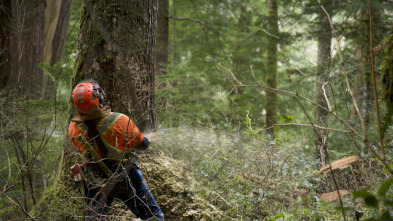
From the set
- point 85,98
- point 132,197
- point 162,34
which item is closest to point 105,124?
point 85,98

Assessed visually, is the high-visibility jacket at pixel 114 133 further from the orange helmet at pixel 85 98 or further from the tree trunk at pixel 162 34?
the tree trunk at pixel 162 34

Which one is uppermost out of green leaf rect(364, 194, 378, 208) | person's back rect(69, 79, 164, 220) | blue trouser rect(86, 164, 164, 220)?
green leaf rect(364, 194, 378, 208)

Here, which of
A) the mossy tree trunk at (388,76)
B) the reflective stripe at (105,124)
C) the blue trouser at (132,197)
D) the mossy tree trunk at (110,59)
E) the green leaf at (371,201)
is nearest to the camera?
the green leaf at (371,201)

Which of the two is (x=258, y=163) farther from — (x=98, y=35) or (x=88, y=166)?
(x=98, y=35)

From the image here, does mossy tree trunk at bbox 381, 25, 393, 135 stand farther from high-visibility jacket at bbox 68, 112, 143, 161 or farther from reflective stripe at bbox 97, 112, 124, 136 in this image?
reflective stripe at bbox 97, 112, 124, 136

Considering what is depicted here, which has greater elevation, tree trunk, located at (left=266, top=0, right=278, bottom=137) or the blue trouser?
tree trunk, located at (left=266, top=0, right=278, bottom=137)

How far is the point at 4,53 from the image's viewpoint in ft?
26.1

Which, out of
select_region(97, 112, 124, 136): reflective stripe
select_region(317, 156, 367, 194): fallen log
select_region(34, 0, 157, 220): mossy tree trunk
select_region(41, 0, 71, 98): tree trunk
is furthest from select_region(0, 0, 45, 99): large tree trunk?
select_region(317, 156, 367, 194): fallen log

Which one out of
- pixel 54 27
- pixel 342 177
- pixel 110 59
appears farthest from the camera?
pixel 54 27

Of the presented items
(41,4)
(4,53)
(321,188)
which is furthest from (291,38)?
(4,53)

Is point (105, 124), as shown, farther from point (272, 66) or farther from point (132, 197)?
point (272, 66)

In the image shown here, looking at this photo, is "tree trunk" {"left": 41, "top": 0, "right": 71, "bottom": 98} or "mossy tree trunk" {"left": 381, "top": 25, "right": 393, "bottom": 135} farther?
"tree trunk" {"left": 41, "top": 0, "right": 71, "bottom": 98}

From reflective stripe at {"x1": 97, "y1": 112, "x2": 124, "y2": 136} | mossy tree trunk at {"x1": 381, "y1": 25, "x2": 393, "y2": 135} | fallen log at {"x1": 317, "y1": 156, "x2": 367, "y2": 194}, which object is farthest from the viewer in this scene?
fallen log at {"x1": 317, "y1": 156, "x2": 367, "y2": 194}

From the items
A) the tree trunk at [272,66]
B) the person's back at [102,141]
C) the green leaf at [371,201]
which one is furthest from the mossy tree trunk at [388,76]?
the tree trunk at [272,66]
